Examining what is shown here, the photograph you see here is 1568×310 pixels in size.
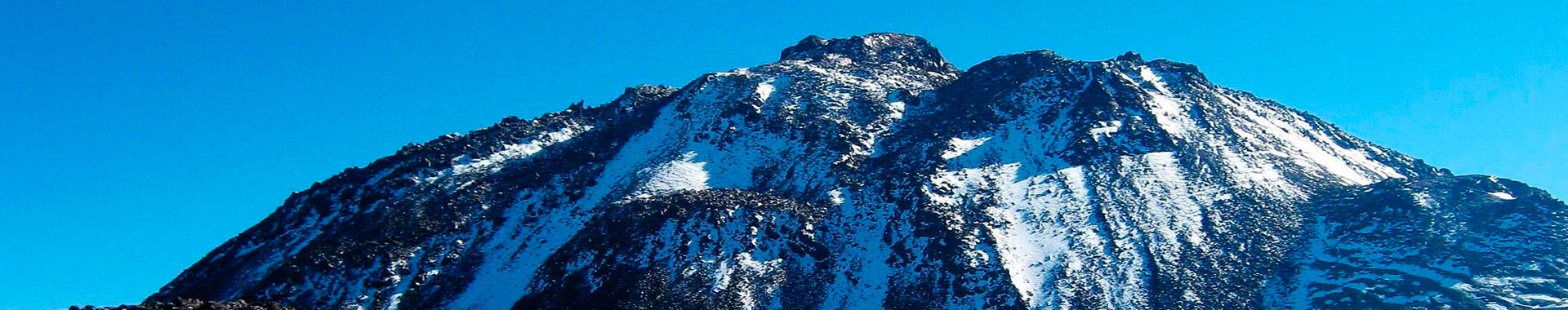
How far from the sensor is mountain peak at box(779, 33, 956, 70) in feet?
533

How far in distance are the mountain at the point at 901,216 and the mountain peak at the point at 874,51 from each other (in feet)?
74.3

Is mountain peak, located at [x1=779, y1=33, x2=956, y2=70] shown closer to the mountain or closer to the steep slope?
the mountain

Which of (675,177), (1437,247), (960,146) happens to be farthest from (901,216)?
(1437,247)

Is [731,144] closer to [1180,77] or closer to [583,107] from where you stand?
[583,107]

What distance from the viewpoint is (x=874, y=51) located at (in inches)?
6526

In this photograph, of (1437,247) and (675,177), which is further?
(675,177)

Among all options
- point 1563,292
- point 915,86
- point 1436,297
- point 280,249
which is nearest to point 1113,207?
point 1436,297

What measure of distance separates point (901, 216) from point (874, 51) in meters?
63.3

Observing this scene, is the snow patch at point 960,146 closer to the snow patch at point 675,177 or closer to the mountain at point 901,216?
the mountain at point 901,216

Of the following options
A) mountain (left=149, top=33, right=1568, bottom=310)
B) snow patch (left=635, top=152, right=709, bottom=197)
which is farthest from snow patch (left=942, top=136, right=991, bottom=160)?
snow patch (left=635, top=152, right=709, bottom=197)

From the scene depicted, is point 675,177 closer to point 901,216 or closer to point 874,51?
point 901,216

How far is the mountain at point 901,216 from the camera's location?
306ft

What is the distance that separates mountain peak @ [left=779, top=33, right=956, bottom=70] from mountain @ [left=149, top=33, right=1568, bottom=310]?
22635mm

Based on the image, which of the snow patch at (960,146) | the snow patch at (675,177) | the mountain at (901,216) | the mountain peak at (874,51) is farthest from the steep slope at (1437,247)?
the mountain peak at (874,51)
